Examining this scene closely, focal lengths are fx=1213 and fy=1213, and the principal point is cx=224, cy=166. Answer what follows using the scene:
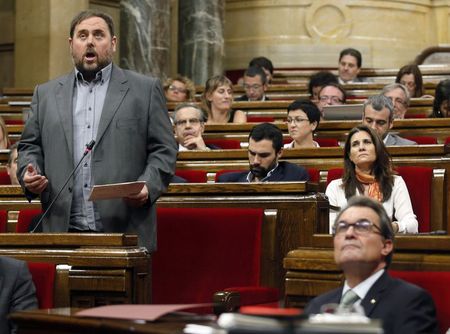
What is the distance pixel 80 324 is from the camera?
3.09 meters

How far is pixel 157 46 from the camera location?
12.2 metres

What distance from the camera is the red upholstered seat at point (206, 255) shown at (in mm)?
4879

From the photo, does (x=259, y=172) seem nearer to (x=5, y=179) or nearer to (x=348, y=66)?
(x=5, y=179)

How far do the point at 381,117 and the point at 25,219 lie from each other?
2.27m

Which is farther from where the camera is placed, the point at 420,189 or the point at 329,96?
the point at 329,96

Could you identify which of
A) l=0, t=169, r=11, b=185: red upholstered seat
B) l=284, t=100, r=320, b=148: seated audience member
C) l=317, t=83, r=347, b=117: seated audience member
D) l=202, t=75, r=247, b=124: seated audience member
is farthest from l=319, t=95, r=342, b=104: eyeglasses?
l=0, t=169, r=11, b=185: red upholstered seat

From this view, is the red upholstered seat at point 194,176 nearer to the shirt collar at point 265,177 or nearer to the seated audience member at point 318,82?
the shirt collar at point 265,177

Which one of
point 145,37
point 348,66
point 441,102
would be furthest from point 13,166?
point 145,37

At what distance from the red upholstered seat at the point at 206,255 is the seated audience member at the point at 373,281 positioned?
55.3 inches

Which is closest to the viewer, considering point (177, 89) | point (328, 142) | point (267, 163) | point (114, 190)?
point (114, 190)

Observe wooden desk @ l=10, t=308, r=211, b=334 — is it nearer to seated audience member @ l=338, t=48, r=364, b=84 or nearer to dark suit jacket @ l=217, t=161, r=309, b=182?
dark suit jacket @ l=217, t=161, r=309, b=182

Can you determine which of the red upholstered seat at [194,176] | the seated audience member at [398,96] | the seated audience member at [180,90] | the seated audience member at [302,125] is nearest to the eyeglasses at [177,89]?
the seated audience member at [180,90]

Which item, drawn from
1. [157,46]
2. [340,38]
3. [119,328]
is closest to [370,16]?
[340,38]

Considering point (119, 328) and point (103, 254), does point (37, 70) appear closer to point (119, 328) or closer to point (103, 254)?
point (103, 254)
